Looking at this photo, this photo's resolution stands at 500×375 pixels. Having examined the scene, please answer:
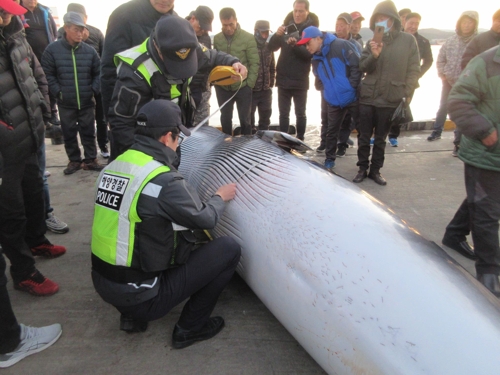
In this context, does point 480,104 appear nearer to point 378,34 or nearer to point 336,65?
point 378,34

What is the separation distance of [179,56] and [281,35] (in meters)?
3.52

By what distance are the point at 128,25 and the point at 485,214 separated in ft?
10.2

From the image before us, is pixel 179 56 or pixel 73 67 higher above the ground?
pixel 179 56

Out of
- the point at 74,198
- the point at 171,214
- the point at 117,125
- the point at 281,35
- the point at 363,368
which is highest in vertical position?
the point at 281,35

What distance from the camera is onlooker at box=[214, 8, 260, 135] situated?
5316 mm

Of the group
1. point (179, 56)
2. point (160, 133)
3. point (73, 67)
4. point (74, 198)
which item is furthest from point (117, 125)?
point (73, 67)

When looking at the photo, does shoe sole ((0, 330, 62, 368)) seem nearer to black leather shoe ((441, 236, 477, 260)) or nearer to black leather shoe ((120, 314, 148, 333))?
black leather shoe ((120, 314, 148, 333))

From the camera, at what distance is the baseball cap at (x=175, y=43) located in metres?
2.53

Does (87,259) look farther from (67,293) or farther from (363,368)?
(363,368)

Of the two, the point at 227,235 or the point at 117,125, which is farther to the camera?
the point at 117,125

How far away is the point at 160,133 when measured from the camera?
6.72 feet

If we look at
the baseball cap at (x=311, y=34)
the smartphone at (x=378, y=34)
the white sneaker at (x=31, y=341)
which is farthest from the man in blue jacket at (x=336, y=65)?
the white sneaker at (x=31, y=341)

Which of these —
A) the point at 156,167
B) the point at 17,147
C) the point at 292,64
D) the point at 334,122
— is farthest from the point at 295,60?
the point at 156,167

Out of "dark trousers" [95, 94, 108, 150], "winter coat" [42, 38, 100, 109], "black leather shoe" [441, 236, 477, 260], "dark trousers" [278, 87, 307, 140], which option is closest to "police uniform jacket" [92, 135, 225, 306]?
"black leather shoe" [441, 236, 477, 260]
